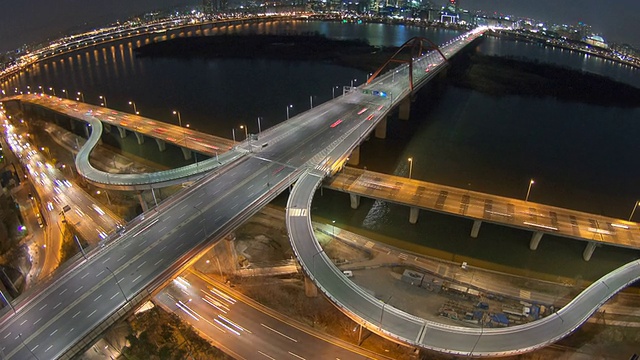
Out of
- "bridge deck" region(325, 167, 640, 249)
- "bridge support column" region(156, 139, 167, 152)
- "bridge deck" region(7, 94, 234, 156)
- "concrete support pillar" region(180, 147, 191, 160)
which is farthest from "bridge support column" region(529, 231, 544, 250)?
"bridge support column" region(156, 139, 167, 152)

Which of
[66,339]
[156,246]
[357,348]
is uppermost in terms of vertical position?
[156,246]

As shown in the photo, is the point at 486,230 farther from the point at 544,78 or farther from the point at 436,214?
the point at 544,78

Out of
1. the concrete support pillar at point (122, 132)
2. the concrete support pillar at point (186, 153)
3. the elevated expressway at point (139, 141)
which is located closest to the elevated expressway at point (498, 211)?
the elevated expressway at point (139, 141)

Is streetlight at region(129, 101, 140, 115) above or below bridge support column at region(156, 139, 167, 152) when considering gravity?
above

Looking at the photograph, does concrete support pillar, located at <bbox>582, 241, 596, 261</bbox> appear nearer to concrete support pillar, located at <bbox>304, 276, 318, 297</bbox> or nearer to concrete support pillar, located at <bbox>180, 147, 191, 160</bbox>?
concrete support pillar, located at <bbox>304, 276, 318, 297</bbox>

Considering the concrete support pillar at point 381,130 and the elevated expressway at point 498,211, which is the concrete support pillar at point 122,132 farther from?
the concrete support pillar at point 381,130

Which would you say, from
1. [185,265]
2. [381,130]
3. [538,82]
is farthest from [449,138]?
[538,82]

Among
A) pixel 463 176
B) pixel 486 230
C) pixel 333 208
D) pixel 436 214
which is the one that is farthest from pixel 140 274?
pixel 463 176

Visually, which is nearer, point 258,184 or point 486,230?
point 258,184
